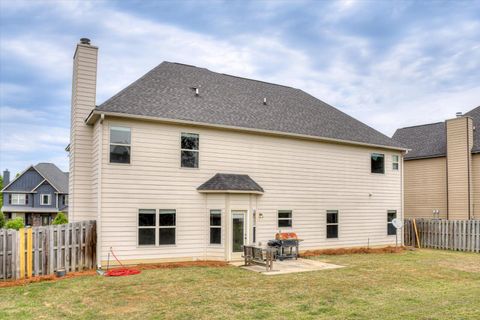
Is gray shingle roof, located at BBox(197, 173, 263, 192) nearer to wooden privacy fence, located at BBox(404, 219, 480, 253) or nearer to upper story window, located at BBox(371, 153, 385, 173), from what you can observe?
upper story window, located at BBox(371, 153, 385, 173)

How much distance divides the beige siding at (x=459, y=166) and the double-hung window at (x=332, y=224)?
894 cm

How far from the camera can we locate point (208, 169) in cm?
1499

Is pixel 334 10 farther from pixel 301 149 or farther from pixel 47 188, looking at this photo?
pixel 47 188

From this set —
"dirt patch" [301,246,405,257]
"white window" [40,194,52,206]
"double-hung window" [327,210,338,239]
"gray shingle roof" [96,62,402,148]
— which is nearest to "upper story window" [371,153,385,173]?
"gray shingle roof" [96,62,402,148]

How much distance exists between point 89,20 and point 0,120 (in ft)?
81.6

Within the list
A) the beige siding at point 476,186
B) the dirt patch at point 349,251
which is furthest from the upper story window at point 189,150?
the beige siding at point 476,186

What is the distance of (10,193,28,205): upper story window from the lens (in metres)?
44.9

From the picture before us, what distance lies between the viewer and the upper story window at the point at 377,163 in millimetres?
19641

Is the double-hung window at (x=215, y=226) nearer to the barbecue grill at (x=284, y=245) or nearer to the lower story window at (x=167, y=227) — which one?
the lower story window at (x=167, y=227)

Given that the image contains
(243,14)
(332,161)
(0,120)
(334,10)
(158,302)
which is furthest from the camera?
(0,120)

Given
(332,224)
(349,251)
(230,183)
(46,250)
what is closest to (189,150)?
(230,183)

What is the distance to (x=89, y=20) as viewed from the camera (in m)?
14.7

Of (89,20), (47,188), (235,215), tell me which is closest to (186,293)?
(235,215)

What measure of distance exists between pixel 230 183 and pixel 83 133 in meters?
5.76
